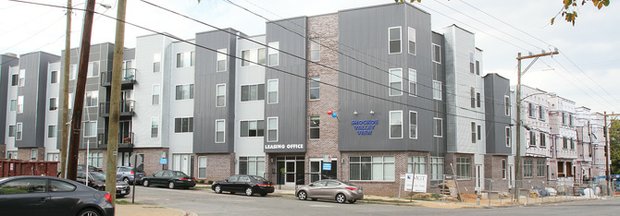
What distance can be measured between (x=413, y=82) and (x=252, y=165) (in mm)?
A: 13355

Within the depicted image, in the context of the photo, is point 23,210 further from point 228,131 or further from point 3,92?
point 3,92

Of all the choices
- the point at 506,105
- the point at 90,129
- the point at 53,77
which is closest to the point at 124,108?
the point at 90,129

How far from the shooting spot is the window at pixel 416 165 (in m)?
36.0

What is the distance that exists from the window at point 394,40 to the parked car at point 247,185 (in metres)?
11.6

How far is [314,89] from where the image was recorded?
129 feet

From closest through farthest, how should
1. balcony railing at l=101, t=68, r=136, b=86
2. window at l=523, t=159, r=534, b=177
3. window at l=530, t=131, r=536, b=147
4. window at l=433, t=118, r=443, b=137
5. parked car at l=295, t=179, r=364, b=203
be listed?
parked car at l=295, t=179, r=364, b=203 < window at l=433, t=118, r=443, b=137 < balcony railing at l=101, t=68, r=136, b=86 < window at l=523, t=159, r=534, b=177 < window at l=530, t=131, r=536, b=147

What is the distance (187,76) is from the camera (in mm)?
45438

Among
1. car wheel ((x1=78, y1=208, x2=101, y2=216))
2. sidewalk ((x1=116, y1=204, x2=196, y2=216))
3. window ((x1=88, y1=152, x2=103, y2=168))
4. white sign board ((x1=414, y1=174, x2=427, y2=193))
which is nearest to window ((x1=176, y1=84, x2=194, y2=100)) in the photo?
window ((x1=88, y1=152, x2=103, y2=168))

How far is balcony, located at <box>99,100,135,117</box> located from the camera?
47.7 m

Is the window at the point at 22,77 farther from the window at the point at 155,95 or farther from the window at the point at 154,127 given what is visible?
the window at the point at 154,127

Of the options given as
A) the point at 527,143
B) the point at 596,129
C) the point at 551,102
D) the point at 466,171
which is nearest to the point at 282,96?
the point at 466,171

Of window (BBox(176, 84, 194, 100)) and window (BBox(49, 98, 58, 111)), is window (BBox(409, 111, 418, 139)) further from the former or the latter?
window (BBox(49, 98, 58, 111))

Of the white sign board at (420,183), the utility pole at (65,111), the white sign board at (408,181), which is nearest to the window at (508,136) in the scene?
the white sign board at (420,183)

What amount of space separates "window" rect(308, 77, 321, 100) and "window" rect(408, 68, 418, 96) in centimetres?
631
